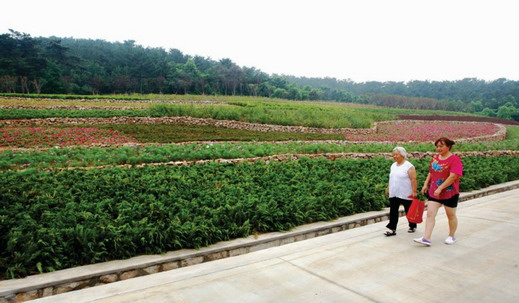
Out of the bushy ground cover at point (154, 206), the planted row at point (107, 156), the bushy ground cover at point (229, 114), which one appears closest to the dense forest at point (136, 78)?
the bushy ground cover at point (229, 114)

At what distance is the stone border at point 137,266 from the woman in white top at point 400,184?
0.96 meters

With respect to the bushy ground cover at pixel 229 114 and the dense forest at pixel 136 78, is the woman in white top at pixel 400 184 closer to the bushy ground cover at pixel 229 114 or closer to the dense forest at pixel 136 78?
the bushy ground cover at pixel 229 114

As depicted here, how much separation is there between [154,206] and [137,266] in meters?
1.69

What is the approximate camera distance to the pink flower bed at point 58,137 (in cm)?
1539

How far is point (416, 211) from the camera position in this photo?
5.68 metres

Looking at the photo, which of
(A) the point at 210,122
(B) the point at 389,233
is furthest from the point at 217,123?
(B) the point at 389,233

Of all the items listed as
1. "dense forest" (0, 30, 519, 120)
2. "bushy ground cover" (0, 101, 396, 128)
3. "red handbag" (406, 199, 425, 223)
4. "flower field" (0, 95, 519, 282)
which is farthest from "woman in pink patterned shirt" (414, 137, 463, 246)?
"dense forest" (0, 30, 519, 120)

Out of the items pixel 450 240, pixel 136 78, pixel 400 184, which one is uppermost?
pixel 136 78

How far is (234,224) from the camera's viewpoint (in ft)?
18.7

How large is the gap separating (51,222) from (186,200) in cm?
225

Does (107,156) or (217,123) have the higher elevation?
(217,123)

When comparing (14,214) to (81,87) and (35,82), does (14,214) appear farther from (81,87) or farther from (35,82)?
(81,87)

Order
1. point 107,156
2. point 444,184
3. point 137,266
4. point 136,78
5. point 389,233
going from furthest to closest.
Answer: point 136,78, point 107,156, point 389,233, point 444,184, point 137,266

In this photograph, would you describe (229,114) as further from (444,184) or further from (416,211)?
(444,184)
